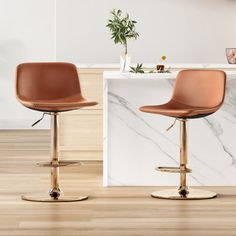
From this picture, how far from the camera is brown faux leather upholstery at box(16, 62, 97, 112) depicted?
6062 millimetres

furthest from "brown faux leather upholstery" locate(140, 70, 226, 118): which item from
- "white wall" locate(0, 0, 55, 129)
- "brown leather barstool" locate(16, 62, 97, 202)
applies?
"white wall" locate(0, 0, 55, 129)

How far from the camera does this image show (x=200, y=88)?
237 inches

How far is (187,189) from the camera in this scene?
19.5ft

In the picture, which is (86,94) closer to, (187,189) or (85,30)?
(85,30)

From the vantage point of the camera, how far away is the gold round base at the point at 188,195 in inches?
229

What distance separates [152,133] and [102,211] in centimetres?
112

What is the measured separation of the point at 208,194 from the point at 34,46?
4.95 metres

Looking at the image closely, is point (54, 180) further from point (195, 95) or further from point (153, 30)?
point (153, 30)

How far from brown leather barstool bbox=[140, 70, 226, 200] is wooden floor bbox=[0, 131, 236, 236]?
190 mm

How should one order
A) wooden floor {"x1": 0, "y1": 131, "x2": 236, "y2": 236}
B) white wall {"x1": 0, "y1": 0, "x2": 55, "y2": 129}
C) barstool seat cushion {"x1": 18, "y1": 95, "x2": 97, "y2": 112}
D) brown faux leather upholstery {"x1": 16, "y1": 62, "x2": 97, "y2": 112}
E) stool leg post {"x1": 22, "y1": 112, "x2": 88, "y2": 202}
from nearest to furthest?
1. wooden floor {"x1": 0, "y1": 131, "x2": 236, "y2": 236}
2. barstool seat cushion {"x1": 18, "y1": 95, "x2": 97, "y2": 112}
3. stool leg post {"x1": 22, "y1": 112, "x2": 88, "y2": 202}
4. brown faux leather upholstery {"x1": 16, "y1": 62, "x2": 97, "y2": 112}
5. white wall {"x1": 0, "y1": 0, "x2": 55, "y2": 129}

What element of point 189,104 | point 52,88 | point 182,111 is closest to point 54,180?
point 52,88

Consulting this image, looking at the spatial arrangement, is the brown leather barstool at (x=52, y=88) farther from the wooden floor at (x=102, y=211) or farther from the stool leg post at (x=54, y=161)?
the wooden floor at (x=102, y=211)

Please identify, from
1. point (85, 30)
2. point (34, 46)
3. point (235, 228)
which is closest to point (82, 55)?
point (85, 30)

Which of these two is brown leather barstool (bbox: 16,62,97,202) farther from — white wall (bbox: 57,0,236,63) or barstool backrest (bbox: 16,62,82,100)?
white wall (bbox: 57,0,236,63)
